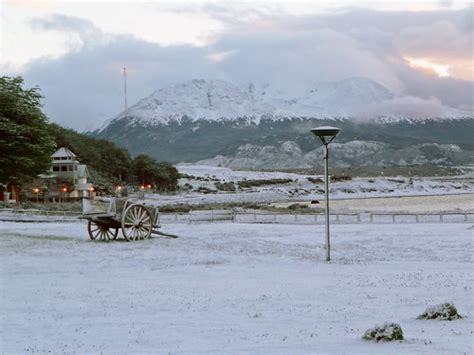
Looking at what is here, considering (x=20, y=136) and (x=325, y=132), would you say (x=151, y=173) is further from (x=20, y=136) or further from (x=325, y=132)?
(x=325, y=132)

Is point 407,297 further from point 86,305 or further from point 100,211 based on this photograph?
point 100,211

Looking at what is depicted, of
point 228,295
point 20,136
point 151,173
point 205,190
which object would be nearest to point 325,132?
point 228,295

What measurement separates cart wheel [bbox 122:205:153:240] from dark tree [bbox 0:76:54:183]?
12.6 m

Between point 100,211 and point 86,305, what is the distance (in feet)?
53.1

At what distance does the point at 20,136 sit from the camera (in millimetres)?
40625

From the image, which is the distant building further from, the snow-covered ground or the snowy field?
the snowy field

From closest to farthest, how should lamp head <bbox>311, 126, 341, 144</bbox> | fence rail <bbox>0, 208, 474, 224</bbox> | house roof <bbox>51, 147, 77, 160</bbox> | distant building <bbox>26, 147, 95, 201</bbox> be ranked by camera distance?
lamp head <bbox>311, 126, 341, 144</bbox> → fence rail <bbox>0, 208, 474, 224</bbox> → distant building <bbox>26, 147, 95, 201</bbox> → house roof <bbox>51, 147, 77, 160</bbox>

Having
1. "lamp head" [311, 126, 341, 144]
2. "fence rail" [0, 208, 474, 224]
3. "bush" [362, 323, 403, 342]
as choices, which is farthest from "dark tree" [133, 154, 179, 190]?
"bush" [362, 323, 403, 342]

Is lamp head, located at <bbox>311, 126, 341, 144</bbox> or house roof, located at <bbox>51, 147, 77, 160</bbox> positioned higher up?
house roof, located at <bbox>51, 147, 77, 160</bbox>

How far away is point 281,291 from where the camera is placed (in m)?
16.5

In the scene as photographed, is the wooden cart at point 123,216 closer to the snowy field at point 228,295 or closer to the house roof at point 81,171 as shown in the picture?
the snowy field at point 228,295

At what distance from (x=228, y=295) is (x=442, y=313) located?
5.48 metres

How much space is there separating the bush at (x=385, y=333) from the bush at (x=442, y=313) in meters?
2.12

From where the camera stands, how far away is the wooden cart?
30438 mm
